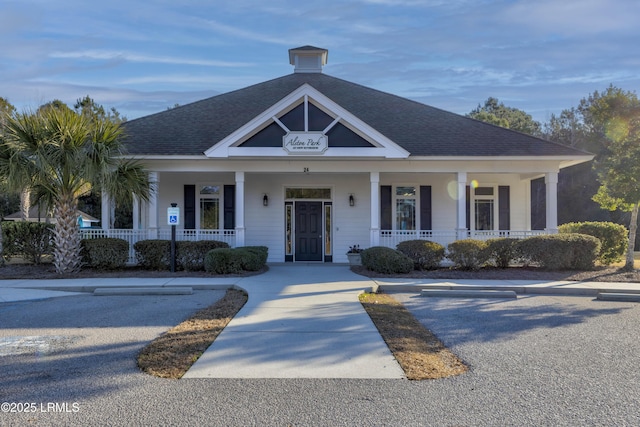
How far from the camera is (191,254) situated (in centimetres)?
1358

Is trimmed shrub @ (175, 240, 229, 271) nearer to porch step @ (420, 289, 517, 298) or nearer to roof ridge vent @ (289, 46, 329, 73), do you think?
porch step @ (420, 289, 517, 298)

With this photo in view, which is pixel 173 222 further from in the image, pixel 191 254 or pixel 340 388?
pixel 340 388

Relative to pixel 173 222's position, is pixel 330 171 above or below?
above

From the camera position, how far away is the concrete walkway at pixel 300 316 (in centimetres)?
511

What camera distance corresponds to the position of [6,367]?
5000mm

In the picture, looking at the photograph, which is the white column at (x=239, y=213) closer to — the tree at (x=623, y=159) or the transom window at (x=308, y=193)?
the transom window at (x=308, y=193)

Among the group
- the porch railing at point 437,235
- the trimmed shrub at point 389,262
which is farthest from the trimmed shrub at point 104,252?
the porch railing at point 437,235

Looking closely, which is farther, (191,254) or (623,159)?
(191,254)

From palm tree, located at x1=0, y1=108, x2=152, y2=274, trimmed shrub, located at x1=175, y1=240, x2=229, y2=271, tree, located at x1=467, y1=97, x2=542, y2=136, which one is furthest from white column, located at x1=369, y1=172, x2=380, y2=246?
tree, located at x1=467, y1=97, x2=542, y2=136

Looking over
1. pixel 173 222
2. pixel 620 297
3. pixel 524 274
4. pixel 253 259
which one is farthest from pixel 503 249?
pixel 173 222

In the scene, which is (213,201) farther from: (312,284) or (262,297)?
(262,297)

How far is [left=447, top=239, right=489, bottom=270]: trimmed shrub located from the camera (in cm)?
1342

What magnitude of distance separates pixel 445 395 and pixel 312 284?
7.11m

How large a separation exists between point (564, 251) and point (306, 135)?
7.96 m
